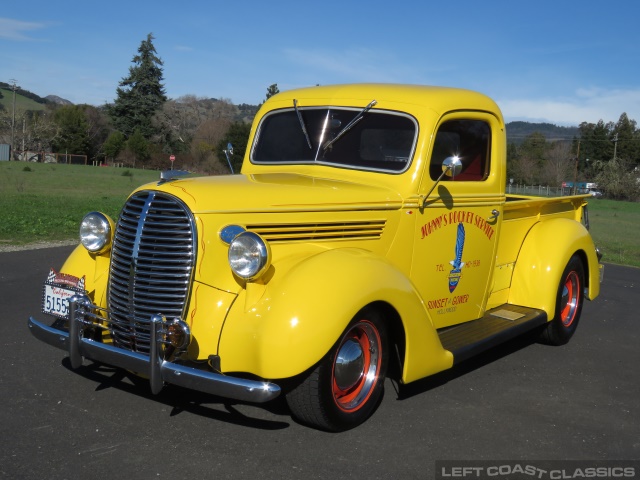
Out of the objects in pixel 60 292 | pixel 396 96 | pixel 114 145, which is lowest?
pixel 60 292

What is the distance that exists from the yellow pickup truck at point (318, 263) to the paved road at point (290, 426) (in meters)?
0.28

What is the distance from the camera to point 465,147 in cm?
553

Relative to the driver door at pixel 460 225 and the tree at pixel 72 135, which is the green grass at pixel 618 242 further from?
the tree at pixel 72 135

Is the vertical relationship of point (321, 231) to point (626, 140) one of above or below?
below

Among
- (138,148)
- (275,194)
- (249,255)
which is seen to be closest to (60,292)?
(249,255)

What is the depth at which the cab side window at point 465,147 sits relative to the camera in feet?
16.9

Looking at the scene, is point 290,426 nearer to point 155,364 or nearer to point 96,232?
point 155,364

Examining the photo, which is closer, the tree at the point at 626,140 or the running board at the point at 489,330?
the running board at the point at 489,330

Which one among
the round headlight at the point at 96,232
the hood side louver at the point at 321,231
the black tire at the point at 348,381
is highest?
the hood side louver at the point at 321,231

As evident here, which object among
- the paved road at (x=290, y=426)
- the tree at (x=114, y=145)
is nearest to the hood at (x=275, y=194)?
the paved road at (x=290, y=426)

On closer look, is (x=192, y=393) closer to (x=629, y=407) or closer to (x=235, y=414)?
(x=235, y=414)

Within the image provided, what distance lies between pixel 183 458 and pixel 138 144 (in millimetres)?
63764

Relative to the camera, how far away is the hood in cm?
400

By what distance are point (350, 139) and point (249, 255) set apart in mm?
1753
